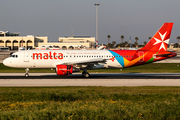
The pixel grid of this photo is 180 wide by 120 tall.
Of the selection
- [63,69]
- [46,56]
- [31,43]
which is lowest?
[63,69]

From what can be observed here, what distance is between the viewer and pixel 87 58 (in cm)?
3541

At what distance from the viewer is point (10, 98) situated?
18422 mm

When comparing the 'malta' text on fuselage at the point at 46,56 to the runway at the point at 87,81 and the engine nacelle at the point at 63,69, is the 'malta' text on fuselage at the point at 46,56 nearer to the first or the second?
the engine nacelle at the point at 63,69

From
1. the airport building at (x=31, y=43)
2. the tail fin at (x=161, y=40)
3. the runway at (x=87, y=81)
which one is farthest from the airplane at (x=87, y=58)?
the airport building at (x=31, y=43)

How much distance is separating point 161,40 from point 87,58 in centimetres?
1137

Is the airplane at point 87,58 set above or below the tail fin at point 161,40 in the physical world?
below

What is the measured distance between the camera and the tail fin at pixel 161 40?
3684 cm

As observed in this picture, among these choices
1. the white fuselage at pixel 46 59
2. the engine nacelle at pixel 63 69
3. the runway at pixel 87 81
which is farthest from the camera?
the white fuselage at pixel 46 59

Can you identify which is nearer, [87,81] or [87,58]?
[87,81]

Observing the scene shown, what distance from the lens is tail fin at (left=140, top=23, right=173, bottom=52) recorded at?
36844 millimetres

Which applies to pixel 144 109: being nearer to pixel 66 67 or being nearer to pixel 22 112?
pixel 22 112

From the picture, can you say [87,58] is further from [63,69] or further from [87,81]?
[87,81]

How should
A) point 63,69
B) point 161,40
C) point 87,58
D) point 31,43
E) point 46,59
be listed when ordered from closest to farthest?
point 63,69
point 46,59
point 87,58
point 161,40
point 31,43

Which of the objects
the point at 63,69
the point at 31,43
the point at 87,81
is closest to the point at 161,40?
the point at 87,81
